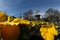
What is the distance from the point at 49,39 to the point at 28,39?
0.67 ft

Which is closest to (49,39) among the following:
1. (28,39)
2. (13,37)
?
(28,39)

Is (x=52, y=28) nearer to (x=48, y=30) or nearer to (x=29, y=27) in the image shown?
(x=48, y=30)

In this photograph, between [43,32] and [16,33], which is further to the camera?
[43,32]

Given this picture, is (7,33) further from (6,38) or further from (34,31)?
(34,31)

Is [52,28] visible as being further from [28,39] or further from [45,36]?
[28,39]

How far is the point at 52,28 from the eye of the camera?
230 cm

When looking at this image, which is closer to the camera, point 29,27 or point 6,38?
point 6,38

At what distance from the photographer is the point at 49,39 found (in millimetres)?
2207

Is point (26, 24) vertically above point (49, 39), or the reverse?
point (26, 24)

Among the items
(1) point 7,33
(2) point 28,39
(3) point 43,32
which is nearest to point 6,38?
(1) point 7,33

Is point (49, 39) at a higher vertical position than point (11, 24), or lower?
lower

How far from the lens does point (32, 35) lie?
229 centimetres

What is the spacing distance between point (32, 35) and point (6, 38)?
1.06ft

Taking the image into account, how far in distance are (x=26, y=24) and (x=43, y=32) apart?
0.19 metres
